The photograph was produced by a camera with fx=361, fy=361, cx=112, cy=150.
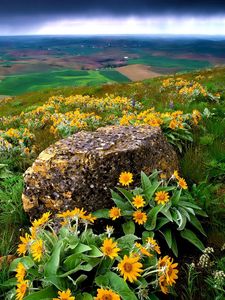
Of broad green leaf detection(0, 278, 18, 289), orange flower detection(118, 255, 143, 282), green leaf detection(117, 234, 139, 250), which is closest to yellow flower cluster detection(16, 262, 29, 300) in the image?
broad green leaf detection(0, 278, 18, 289)

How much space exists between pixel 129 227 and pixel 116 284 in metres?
1.00

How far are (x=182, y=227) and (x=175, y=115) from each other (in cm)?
356

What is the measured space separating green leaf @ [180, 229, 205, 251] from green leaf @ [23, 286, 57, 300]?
5.51ft

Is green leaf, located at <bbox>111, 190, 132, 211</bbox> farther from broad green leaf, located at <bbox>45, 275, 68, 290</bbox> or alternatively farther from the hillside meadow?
broad green leaf, located at <bbox>45, 275, 68, 290</bbox>

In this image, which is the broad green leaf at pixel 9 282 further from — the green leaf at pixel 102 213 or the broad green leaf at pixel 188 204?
the broad green leaf at pixel 188 204

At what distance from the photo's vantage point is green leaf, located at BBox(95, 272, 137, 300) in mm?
3117

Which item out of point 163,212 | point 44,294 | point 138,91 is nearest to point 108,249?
point 44,294

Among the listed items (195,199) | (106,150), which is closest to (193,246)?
(195,199)

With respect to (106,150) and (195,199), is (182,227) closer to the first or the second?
(195,199)

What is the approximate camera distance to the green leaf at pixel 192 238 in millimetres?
4133

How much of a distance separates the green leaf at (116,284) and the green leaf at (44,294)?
404mm

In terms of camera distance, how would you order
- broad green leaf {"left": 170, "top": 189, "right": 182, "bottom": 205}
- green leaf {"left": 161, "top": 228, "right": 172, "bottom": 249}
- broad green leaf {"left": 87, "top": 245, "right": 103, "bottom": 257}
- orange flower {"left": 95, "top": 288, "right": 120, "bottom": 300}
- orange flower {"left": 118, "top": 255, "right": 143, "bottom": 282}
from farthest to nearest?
broad green leaf {"left": 170, "top": 189, "right": 182, "bottom": 205} < green leaf {"left": 161, "top": 228, "right": 172, "bottom": 249} < broad green leaf {"left": 87, "top": 245, "right": 103, "bottom": 257} < orange flower {"left": 118, "top": 255, "right": 143, "bottom": 282} < orange flower {"left": 95, "top": 288, "right": 120, "bottom": 300}

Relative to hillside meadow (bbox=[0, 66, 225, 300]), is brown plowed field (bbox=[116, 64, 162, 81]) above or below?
below

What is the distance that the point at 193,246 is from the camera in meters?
4.32
